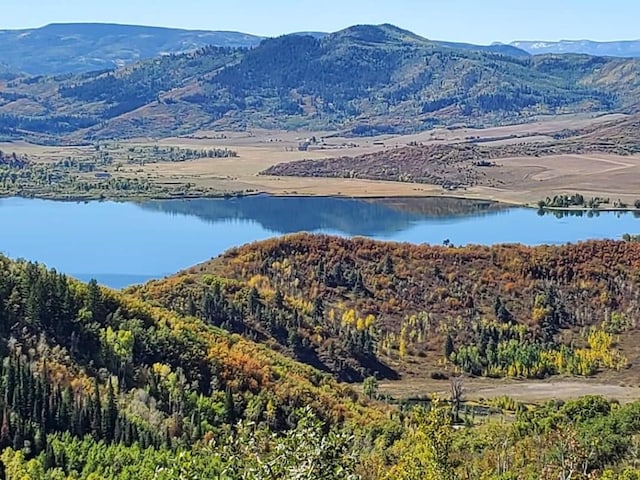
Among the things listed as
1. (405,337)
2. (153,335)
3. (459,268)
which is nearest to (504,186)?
(459,268)

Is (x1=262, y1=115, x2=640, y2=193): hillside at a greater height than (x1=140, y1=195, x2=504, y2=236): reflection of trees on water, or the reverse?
(x1=262, y1=115, x2=640, y2=193): hillside

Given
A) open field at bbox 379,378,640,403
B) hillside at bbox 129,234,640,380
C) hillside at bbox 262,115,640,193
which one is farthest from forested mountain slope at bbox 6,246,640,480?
hillside at bbox 262,115,640,193

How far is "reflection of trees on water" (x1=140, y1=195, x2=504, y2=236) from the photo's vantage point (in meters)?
96.9

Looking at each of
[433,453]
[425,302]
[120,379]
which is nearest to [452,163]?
[425,302]

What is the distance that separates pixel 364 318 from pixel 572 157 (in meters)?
102

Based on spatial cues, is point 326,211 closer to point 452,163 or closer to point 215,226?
point 215,226

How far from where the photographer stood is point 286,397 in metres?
33.6

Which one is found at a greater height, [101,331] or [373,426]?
[101,331]

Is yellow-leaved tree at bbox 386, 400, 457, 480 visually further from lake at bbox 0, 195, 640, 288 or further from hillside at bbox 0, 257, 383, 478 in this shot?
lake at bbox 0, 195, 640, 288

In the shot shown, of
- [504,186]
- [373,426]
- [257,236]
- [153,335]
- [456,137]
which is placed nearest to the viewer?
[373,426]

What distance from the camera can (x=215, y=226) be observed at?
318ft

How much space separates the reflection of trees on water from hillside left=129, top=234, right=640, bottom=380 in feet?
103

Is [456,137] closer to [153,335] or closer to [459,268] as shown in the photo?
[459,268]

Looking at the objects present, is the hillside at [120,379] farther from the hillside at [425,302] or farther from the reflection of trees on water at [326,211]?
the reflection of trees on water at [326,211]
